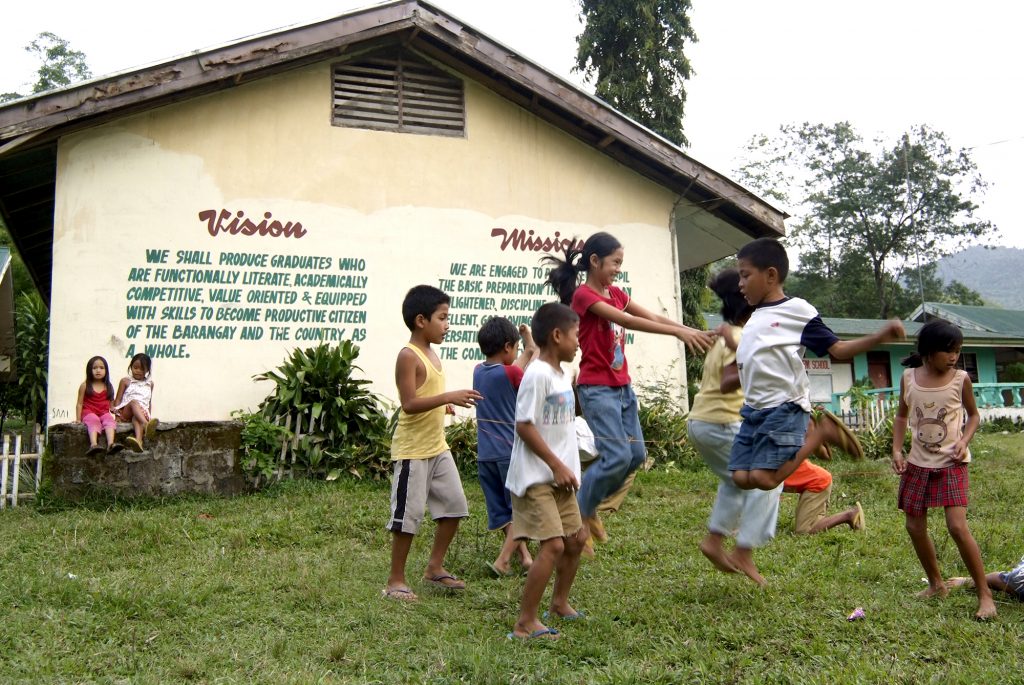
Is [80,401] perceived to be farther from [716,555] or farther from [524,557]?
[716,555]

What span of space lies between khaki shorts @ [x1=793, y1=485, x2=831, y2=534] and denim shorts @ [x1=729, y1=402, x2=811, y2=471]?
2375mm

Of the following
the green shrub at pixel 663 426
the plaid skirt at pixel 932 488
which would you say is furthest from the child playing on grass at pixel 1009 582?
the green shrub at pixel 663 426

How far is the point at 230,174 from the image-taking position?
930 cm

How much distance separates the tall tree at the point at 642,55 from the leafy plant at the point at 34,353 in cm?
1266

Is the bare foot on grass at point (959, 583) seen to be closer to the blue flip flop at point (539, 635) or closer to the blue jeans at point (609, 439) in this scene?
the blue jeans at point (609, 439)

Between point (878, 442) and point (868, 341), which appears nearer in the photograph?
point (868, 341)

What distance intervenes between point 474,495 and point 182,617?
3932 mm

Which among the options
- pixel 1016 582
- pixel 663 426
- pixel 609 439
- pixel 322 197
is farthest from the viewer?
pixel 663 426

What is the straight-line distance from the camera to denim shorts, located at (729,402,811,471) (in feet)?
13.1

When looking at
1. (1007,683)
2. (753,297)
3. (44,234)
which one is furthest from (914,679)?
(44,234)

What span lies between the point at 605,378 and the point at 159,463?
4.83m

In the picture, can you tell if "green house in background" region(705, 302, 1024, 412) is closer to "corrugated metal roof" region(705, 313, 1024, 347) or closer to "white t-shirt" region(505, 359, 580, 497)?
"corrugated metal roof" region(705, 313, 1024, 347)

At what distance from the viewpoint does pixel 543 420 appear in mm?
3959

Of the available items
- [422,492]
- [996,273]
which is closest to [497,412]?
[422,492]
